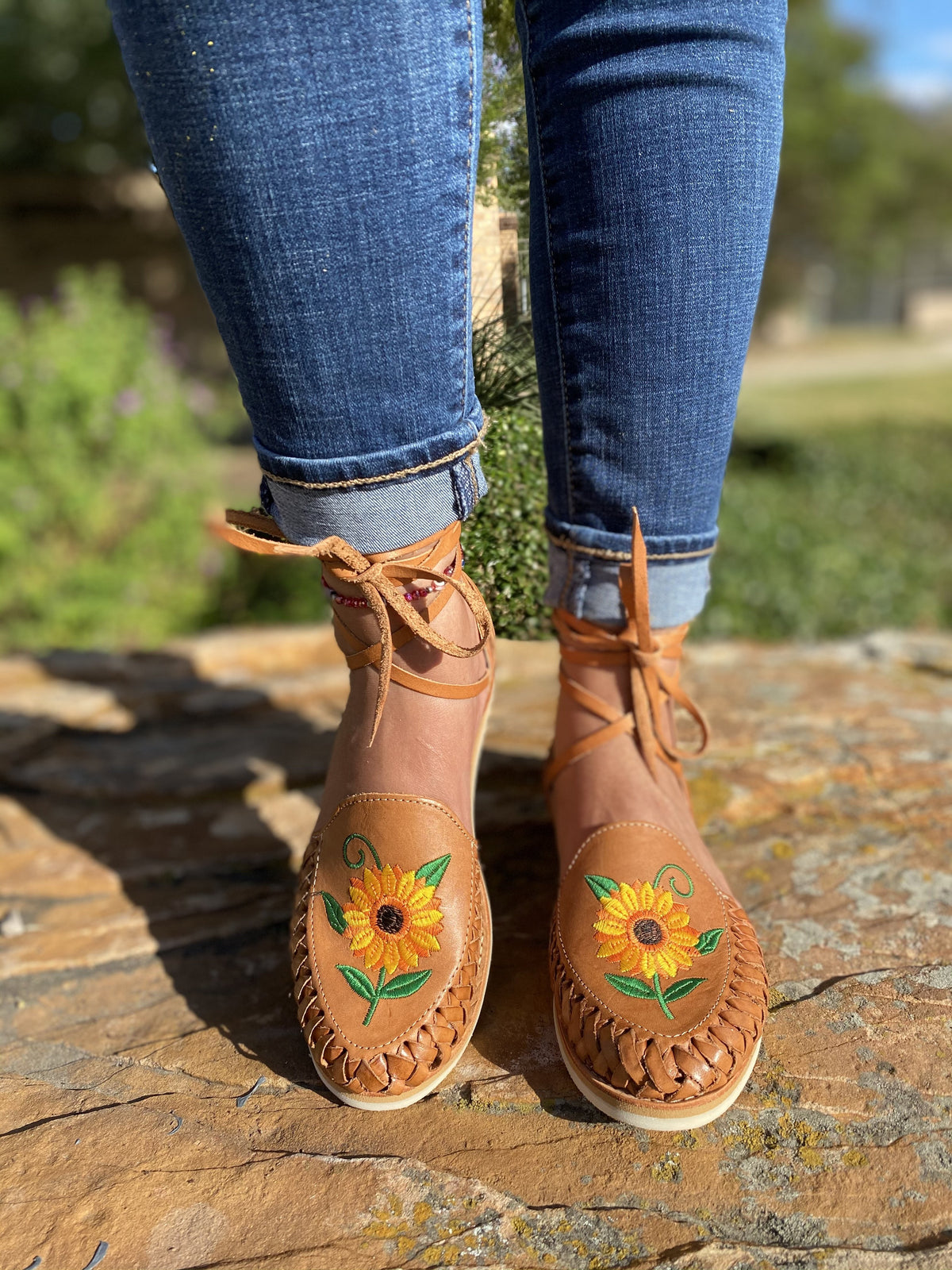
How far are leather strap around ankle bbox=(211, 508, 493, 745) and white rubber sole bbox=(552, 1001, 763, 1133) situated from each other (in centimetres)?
43

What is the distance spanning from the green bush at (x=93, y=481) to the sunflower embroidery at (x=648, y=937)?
9.64 feet

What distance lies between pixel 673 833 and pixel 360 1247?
0.54m

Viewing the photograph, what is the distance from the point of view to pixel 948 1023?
980mm

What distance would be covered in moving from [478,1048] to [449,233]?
2.75 feet

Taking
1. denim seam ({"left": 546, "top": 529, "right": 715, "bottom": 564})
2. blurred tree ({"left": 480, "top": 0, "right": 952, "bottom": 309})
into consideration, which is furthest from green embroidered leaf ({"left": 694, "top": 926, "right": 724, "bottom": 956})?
blurred tree ({"left": 480, "top": 0, "right": 952, "bottom": 309})

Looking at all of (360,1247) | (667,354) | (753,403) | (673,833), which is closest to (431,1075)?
(360,1247)

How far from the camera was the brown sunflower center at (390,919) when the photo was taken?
97cm

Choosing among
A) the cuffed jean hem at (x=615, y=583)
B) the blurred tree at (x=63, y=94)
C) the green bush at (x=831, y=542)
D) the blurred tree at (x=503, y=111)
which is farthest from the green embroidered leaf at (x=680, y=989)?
the blurred tree at (x=63, y=94)

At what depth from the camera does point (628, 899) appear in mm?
1001

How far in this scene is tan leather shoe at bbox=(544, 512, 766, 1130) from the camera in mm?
861

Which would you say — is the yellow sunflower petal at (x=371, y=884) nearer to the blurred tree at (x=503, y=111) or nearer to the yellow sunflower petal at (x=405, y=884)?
the yellow sunflower petal at (x=405, y=884)

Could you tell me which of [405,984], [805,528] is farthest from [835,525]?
[405,984]

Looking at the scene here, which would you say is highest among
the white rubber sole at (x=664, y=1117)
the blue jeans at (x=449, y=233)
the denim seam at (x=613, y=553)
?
the blue jeans at (x=449, y=233)

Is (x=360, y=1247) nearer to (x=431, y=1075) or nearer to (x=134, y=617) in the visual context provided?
(x=431, y=1075)
